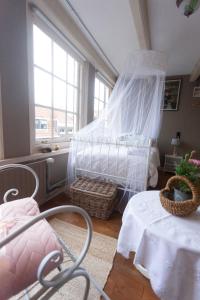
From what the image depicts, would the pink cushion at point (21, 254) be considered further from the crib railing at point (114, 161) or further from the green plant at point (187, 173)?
the crib railing at point (114, 161)

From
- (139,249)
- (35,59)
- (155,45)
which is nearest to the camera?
(139,249)

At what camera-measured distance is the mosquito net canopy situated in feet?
6.73

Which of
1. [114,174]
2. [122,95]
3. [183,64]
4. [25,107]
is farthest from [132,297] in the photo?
[183,64]

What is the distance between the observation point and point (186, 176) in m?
0.86

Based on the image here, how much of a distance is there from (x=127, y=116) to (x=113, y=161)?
2.59ft

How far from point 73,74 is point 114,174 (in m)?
1.82

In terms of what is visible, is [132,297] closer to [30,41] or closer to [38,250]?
[38,250]

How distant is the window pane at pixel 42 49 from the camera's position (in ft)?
6.10

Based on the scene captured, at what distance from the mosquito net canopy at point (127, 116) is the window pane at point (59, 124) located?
380mm

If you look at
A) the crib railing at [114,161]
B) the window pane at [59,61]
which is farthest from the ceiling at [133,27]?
the crib railing at [114,161]

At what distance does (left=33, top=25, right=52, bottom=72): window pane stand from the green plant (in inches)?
74.9

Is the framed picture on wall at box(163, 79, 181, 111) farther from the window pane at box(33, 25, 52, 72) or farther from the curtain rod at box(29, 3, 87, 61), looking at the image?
the window pane at box(33, 25, 52, 72)

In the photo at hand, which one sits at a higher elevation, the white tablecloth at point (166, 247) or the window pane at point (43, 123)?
the window pane at point (43, 123)

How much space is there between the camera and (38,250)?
67cm
